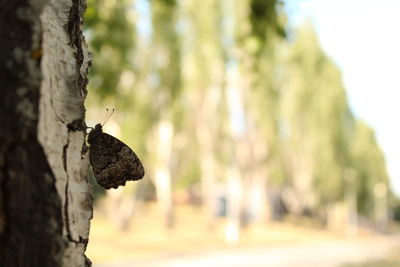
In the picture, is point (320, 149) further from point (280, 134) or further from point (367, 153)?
point (367, 153)

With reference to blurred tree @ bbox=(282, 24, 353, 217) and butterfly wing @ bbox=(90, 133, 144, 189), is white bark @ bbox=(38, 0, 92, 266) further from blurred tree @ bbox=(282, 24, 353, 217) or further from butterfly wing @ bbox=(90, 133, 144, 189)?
blurred tree @ bbox=(282, 24, 353, 217)

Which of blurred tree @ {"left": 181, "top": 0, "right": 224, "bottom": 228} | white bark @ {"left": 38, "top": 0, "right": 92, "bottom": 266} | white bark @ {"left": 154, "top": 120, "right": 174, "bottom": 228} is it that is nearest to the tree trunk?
white bark @ {"left": 38, "top": 0, "right": 92, "bottom": 266}

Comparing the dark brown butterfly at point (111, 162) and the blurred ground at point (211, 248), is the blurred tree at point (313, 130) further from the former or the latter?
the dark brown butterfly at point (111, 162)

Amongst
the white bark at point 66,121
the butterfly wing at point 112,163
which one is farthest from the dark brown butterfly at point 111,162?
the white bark at point 66,121

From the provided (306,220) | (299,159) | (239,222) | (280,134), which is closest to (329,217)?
(306,220)

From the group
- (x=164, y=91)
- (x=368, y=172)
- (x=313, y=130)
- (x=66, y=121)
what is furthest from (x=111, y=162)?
(x=368, y=172)
